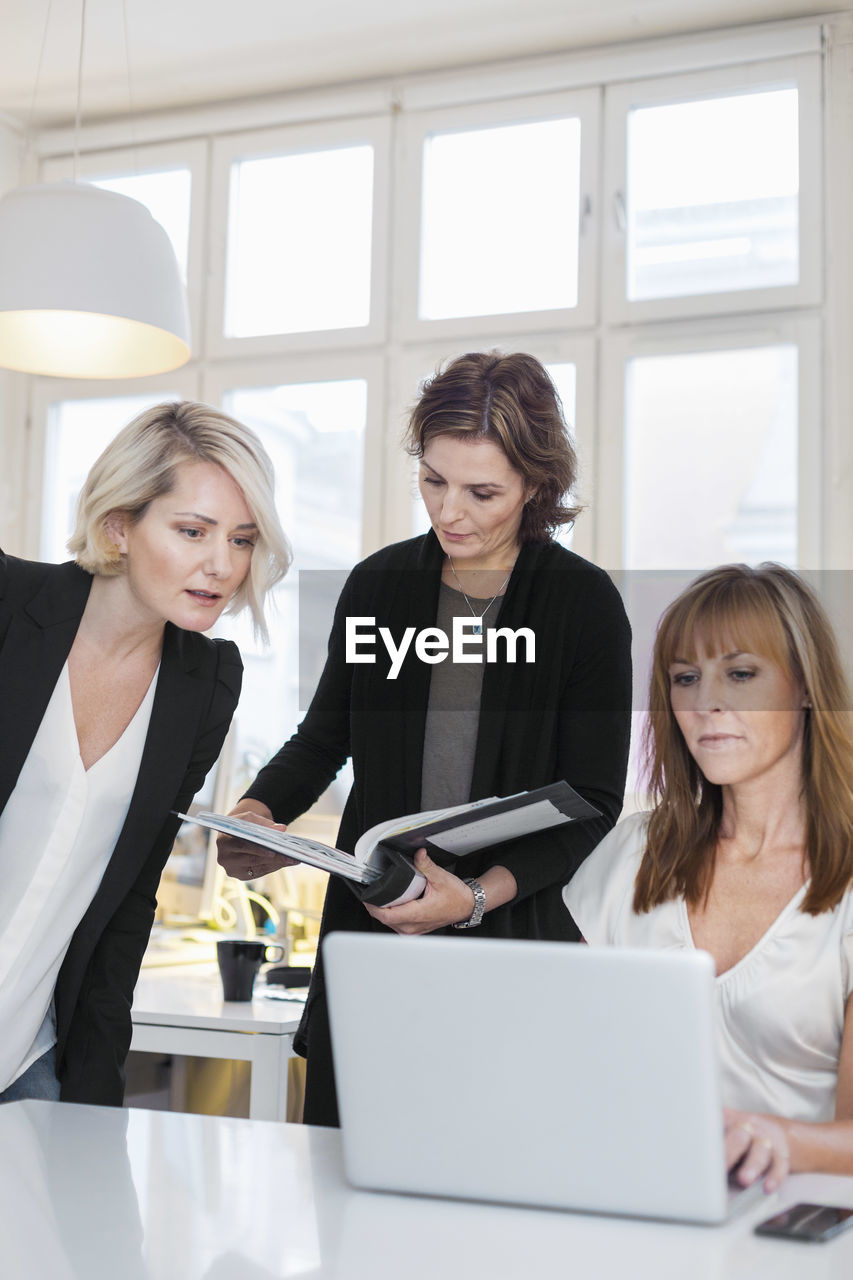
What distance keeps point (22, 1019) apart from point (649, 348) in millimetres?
2432

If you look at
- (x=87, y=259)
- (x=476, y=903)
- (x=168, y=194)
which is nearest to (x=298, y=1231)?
(x=476, y=903)

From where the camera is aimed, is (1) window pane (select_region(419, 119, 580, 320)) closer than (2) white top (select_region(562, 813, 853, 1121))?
No

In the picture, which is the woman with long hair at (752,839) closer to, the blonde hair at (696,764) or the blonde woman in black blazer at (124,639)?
the blonde hair at (696,764)

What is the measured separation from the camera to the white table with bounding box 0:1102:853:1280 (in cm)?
82

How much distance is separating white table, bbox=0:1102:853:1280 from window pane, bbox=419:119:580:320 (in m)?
2.86

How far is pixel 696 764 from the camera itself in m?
1.65

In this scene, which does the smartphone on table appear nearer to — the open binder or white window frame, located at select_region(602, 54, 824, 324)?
the open binder

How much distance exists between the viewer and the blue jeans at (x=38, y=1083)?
5.28ft

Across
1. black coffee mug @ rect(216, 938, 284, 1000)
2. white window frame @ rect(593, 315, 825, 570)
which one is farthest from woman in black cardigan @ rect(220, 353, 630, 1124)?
white window frame @ rect(593, 315, 825, 570)

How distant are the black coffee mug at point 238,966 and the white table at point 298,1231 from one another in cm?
137

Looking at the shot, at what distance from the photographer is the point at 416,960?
3.07 ft

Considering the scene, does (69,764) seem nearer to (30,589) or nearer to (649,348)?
(30,589)

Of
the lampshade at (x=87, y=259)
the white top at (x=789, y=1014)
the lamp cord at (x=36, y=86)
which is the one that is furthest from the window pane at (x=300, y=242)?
the white top at (x=789, y=1014)

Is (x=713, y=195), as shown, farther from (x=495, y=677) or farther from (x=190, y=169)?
(x=495, y=677)
